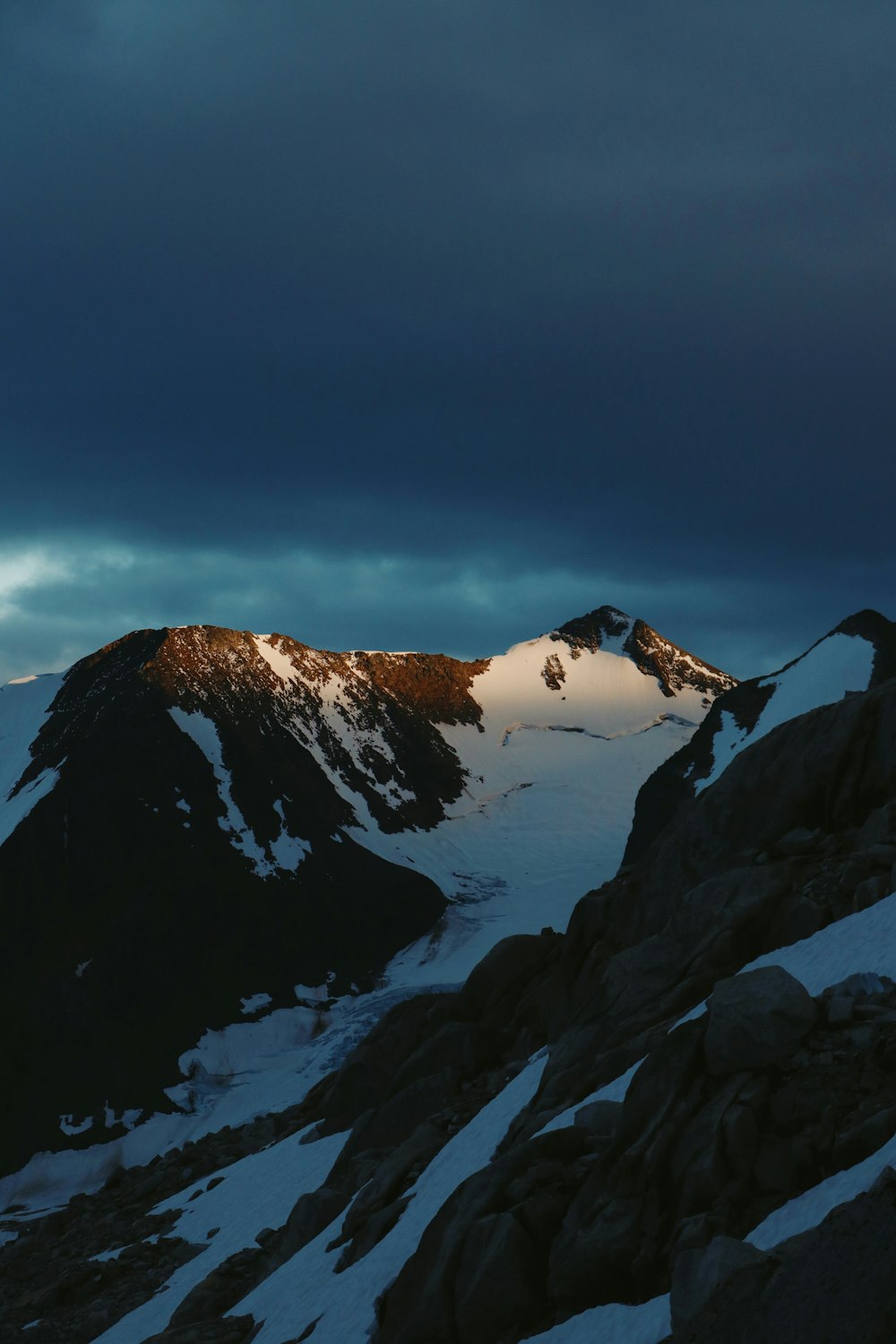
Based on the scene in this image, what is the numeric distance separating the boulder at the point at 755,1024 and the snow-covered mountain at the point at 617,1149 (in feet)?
0.15

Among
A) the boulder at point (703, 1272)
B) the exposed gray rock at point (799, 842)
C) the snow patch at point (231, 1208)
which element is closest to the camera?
the boulder at point (703, 1272)

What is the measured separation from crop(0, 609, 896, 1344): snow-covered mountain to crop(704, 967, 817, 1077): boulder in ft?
0.15

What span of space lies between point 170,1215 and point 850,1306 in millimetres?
45839

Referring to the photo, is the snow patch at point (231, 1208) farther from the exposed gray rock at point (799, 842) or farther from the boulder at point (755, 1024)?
the boulder at point (755, 1024)

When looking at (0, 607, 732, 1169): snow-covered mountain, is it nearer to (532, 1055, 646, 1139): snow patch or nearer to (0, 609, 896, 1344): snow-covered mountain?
(0, 609, 896, 1344): snow-covered mountain

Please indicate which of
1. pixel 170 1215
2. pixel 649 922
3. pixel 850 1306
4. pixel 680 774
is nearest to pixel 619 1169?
pixel 850 1306

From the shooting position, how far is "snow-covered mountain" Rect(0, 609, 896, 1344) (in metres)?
16.6

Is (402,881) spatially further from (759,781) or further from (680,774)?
(759,781)

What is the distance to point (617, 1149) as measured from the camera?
802 inches

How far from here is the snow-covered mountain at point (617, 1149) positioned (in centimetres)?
1659

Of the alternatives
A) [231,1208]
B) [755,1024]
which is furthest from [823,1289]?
[231,1208]

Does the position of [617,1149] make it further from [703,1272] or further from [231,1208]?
[231,1208]

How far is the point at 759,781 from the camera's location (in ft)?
122

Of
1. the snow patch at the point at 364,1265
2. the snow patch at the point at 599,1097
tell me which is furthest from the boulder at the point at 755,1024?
the snow patch at the point at 364,1265
